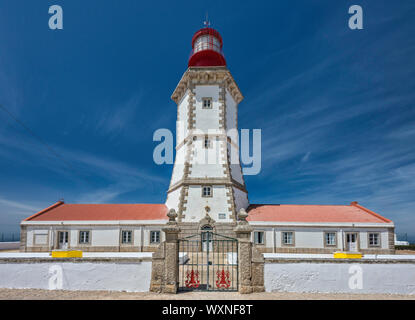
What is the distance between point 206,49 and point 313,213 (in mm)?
16933

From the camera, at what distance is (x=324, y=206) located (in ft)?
75.3

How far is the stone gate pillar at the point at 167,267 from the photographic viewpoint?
9.45 meters

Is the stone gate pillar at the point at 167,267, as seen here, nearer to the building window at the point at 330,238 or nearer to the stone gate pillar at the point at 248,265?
the stone gate pillar at the point at 248,265

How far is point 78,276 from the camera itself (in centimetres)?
1012

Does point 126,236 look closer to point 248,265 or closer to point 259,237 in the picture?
point 259,237

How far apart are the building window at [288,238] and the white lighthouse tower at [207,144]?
401 centimetres

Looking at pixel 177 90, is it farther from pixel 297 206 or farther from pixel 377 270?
pixel 377 270

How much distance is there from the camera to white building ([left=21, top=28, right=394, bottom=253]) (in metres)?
19.5

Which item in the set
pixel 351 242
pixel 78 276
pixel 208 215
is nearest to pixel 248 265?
pixel 78 276

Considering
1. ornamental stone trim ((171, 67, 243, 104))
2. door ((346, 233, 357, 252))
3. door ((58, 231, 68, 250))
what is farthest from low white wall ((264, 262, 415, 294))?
door ((58, 231, 68, 250))

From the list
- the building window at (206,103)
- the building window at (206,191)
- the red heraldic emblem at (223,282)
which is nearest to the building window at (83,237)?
the building window at (206,191)

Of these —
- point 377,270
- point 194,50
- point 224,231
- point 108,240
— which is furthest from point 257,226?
point 194,50

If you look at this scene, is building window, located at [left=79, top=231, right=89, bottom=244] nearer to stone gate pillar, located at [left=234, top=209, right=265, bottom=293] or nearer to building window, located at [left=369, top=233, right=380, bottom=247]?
stone gate pillar, located at [left=234, top=209, right=265, bottom=293]
